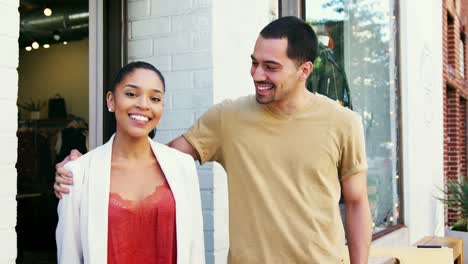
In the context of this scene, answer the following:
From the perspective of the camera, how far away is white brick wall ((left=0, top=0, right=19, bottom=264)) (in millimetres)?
1999

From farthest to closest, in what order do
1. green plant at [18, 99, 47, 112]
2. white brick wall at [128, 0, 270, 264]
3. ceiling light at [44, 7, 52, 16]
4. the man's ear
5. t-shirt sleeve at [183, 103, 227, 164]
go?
green plant at [18, 99, 47, 112]
ceiling light at [44, 7, 52, 16]
white brick wall at [128, 0, 270, 264]
t-shirt sleeve at [183, 103, 227, 164]
the man's ear

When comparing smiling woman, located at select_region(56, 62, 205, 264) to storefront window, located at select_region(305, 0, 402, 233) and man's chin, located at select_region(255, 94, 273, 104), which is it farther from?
storefront window, located at select_region(305, 0, 402, 233)

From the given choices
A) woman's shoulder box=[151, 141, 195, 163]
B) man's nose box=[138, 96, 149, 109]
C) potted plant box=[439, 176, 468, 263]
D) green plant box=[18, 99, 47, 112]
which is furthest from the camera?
potted plant box=[439, 176, 468, 263]

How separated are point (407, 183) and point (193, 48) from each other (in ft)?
14.3

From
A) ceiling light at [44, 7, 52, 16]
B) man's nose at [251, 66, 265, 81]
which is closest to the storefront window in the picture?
ceiling light at [44, 7, 52, 16]

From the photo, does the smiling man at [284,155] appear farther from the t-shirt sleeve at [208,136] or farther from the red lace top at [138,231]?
the red lace top at [138,231]

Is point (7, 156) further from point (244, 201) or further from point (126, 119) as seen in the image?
point (244, 201)

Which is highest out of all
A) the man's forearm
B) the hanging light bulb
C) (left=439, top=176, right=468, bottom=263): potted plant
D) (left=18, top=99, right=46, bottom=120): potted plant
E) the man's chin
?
the hanging light bulb

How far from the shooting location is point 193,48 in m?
3.15

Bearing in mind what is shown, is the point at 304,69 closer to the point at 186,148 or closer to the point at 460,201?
the point at 186,148

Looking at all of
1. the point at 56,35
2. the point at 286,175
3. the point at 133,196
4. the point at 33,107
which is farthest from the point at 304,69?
the point at 33,107

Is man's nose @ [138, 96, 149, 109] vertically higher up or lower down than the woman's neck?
higher up

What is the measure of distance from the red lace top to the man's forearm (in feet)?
3.02

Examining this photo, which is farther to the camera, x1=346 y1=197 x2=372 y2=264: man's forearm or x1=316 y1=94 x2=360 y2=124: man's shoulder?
x1=346 y1=197 x2=372 y2=264: man's forearm
